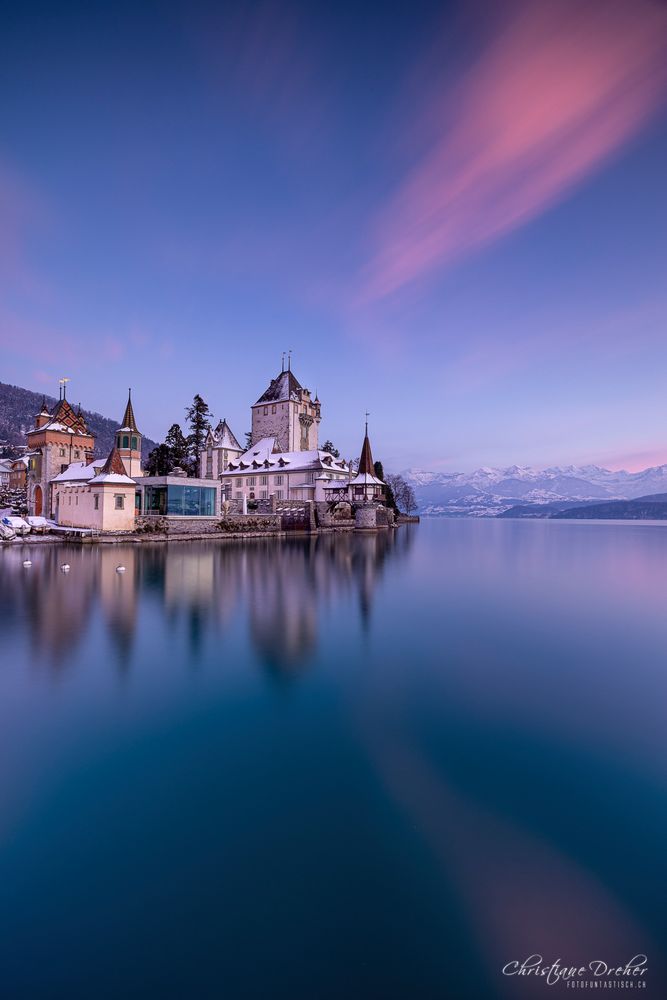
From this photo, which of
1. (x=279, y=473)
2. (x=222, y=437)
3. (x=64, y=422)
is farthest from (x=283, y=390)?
(x=64, y=422)

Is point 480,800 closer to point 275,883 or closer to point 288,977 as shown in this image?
point 275,883

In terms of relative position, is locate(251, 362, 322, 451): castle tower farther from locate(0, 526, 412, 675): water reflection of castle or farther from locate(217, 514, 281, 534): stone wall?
locate(0, 526, 412, 675): water reflection of castle

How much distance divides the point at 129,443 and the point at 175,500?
1231 cm

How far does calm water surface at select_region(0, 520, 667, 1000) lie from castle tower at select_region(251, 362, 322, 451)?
54295 millimetres

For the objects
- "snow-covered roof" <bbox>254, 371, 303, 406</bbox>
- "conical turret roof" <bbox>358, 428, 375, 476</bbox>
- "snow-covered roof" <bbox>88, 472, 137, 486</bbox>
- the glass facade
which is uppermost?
"snow-covered roof" <bbox>254, 371, 303, 406</bbox>

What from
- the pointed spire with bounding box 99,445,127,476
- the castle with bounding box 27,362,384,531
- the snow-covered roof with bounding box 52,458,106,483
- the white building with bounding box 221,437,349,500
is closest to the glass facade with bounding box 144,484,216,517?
the castle with bounding box 27,362,384,531

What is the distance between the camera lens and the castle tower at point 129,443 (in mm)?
46812

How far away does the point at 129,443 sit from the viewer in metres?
47.6

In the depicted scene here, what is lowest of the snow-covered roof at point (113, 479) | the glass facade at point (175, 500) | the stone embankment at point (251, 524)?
the stone embankment at point (251, 524)

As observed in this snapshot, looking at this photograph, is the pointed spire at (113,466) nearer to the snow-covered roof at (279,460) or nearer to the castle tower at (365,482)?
the snow-covered roof at (279,460)

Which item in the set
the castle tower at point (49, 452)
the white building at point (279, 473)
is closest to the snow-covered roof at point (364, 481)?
the white building at point (279, 473)

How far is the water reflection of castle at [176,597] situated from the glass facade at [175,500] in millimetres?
9134

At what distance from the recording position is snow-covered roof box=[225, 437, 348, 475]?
181 ft

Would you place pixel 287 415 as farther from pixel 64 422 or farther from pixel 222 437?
pixel 64 422
